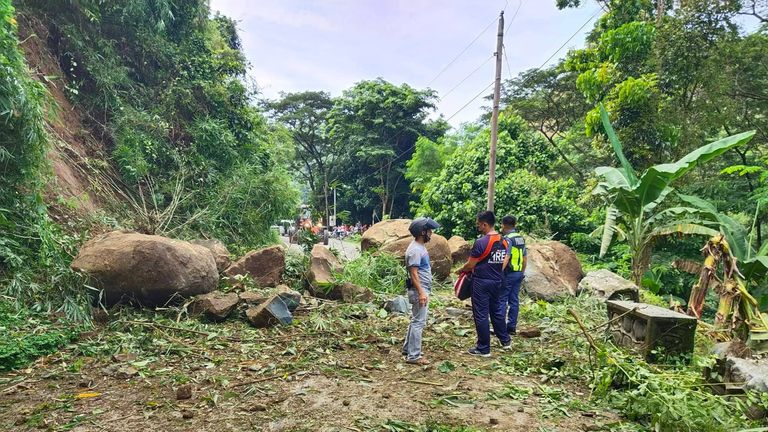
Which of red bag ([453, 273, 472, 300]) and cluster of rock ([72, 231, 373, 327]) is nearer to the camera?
red bag ([453, 273, 472, 300])

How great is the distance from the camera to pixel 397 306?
23.9ft

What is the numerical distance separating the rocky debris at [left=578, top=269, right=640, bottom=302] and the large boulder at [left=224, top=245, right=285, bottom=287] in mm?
5627

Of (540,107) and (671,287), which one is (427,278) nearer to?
(671,287)

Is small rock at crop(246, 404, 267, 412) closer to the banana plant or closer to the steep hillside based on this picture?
the steep hillside

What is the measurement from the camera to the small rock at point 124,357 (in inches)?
185

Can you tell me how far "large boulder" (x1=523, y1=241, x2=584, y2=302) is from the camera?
856 cm

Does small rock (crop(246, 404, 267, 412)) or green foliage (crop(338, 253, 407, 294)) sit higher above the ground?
green foliage (crop(338, 253, 407, 294))

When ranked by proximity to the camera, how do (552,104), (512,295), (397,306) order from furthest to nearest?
1. (552,104)
2. (397,306)
3. (512,295)

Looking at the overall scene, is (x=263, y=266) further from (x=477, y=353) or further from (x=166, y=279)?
(x=477, y=353)

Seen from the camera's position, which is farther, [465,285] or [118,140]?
[118,140]

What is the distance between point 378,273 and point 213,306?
4.11 meters

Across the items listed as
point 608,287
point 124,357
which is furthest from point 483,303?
point 124,357

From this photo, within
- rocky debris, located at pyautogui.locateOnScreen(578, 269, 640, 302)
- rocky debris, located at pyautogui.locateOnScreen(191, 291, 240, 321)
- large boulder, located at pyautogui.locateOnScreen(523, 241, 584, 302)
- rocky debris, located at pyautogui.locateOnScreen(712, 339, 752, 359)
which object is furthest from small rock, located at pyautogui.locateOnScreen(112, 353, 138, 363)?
rocky debris, located at pyautogui.locateOnScreen(578, 269, 640, 302)

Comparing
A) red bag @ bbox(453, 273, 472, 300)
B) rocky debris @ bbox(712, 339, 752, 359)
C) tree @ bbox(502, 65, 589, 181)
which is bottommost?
rocky debris @ bbox(712, 339, 752, 359)
